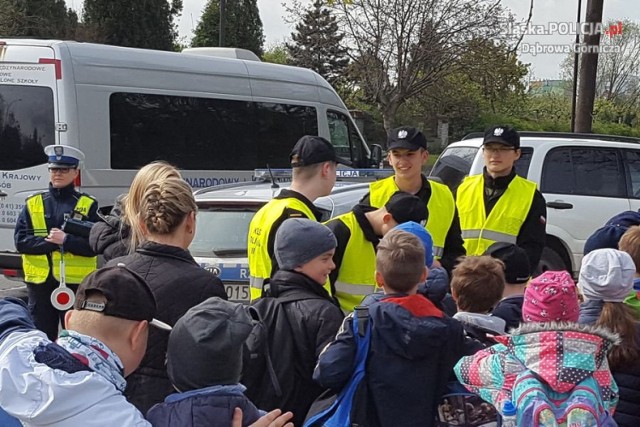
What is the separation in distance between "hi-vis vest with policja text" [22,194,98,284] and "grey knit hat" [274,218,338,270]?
2.80m

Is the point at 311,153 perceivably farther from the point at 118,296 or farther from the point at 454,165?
the point at 454,165

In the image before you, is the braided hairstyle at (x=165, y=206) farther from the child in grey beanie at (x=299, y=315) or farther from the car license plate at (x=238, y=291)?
the car license plate at (x=238, y=291)

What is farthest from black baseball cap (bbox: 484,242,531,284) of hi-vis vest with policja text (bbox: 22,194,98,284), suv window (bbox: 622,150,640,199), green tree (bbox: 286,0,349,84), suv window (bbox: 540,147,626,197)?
green tree (bbox: 286,0,349,84)

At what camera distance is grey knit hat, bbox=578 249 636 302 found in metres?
3.11

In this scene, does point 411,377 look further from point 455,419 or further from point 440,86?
point 440,86

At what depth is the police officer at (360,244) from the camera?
148 inches

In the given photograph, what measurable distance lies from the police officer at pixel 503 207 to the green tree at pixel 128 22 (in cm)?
3372

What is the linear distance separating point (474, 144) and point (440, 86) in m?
22.1

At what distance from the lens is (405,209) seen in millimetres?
3736

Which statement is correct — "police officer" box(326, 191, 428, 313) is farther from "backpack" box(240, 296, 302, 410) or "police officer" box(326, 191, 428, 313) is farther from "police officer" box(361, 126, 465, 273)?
"backpack" box(240, 296, 302, 410)

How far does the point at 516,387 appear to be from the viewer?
2615 mm

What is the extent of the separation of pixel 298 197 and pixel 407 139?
2.92 feet

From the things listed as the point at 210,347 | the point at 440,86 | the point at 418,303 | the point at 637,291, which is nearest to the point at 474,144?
the point at 637,291

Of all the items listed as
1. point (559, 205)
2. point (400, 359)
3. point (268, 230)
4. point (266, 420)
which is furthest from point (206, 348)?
point (559, 205)
